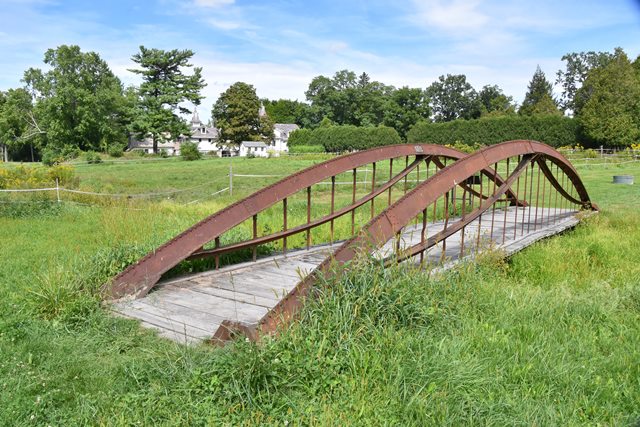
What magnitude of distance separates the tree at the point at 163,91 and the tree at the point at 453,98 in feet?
155

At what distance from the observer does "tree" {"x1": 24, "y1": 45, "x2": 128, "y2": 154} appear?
56281mm

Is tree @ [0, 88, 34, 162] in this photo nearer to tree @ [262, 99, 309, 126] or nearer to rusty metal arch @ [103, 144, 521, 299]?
tree @ [262, 99, 309, 126]

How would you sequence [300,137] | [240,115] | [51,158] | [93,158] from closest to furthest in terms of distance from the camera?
1. [93,158]
2. [51,158]
3. [300,137]
4. [240,115]

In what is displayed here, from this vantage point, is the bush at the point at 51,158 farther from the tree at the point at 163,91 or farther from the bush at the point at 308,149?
the bush at the point at 308,149

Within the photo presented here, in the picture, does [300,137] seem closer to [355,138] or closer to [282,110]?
[355,138]

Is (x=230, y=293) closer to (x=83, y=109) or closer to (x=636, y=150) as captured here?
(x=636, y=150)

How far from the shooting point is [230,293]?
5.39 m

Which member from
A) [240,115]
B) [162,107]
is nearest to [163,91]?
[162,107]

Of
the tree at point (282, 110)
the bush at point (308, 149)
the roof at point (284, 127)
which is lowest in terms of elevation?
the bush at point (308, 149)

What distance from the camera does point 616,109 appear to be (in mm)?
42938

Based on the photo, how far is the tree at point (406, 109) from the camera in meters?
69.4

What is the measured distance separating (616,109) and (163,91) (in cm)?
4098

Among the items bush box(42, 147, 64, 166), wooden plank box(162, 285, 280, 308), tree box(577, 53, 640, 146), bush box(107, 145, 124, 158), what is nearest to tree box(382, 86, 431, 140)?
tree box(577, 53, 640, 146)

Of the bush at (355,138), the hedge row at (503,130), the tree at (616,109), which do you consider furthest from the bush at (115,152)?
the tree at (616,109)
